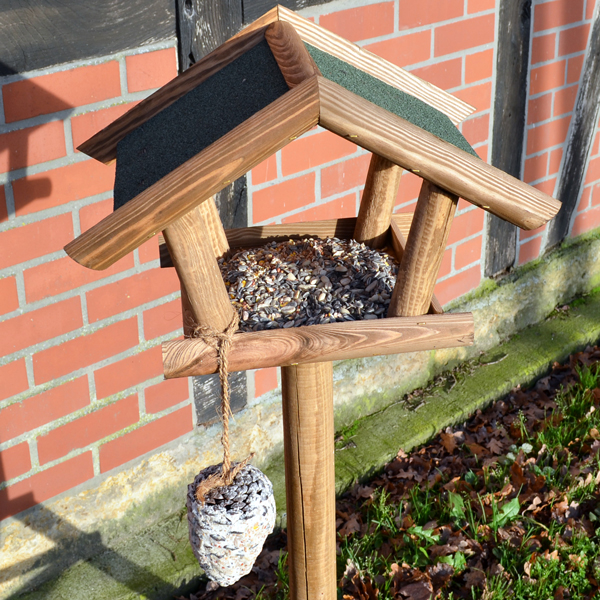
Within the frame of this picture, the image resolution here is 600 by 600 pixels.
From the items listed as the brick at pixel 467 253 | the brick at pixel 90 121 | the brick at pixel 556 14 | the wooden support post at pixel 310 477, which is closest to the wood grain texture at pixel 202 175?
the wooden support post at pixel 310 477

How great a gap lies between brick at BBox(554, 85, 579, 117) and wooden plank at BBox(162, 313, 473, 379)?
8.17 ft

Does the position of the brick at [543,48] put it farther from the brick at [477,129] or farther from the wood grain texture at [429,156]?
the wood grain texture at [429,156]

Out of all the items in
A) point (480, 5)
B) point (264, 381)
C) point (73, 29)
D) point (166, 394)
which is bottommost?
point (264, 381)

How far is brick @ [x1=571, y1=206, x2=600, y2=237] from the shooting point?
423 cm

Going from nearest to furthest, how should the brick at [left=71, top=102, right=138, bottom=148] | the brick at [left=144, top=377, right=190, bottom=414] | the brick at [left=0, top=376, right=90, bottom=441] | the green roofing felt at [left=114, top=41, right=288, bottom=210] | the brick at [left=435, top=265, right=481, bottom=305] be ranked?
the green roofing felt at [left=114, top=41, right=288, bottom=210]
the brick at [left=71, top=102, right=138, bottom=148]
the brick at [left=0, top=376, right=90, bottom=441]
the brick at [left=144, top=377, right=190, bottom=414]
the brick at [left=435, top=265, right=481, bottom=305]

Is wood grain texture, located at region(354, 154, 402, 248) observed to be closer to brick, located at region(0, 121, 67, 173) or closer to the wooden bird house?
the wooden bird house

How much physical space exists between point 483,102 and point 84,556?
2.43 metres

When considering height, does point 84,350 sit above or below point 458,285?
above

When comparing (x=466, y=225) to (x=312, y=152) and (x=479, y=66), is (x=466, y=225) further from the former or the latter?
(x=312, y=152)

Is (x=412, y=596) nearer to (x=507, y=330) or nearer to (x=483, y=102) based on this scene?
(x=507, y=330)

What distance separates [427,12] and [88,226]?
5.19 feet

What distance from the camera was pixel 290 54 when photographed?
1.49 m

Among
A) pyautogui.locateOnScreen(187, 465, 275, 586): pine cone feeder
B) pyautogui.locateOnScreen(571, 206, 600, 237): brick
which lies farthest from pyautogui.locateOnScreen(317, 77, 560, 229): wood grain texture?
pyautogui.locateOnScreen(571, 206, 600, 237): brick

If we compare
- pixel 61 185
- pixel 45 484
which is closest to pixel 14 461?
pixel 45 484
